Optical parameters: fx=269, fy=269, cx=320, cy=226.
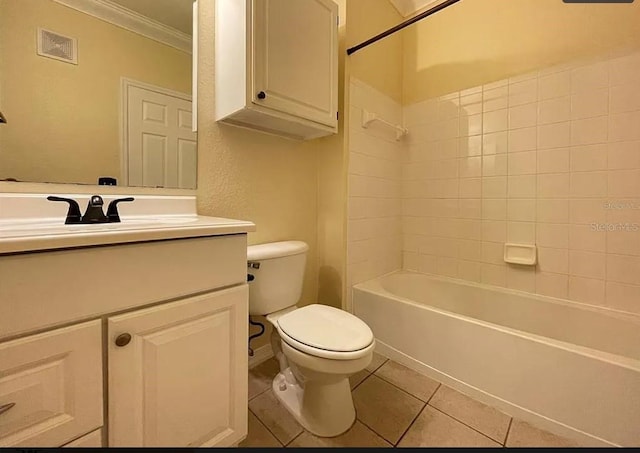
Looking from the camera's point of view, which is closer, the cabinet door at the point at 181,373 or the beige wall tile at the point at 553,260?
the cabinet door at the point at 181,373

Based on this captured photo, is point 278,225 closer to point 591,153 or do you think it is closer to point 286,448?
point 286,448

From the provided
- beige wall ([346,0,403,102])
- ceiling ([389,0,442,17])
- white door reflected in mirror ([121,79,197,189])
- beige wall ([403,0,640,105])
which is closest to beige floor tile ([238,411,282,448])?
white door reflected in mirror ([121,79,197,189])

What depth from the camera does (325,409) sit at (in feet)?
3.52

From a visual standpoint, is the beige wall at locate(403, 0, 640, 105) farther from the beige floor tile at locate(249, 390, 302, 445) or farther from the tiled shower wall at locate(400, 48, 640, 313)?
the beige floor tile at locate(249, 390, 302, 445)

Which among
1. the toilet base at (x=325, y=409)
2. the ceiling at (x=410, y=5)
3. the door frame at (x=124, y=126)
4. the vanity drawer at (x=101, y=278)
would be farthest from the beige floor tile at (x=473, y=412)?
the ceiling at (x=410, y=5)

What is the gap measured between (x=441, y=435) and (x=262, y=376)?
863 millimetres

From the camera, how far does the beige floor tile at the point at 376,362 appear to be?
1502 mm

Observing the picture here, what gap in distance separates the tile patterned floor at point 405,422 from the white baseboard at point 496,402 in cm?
2

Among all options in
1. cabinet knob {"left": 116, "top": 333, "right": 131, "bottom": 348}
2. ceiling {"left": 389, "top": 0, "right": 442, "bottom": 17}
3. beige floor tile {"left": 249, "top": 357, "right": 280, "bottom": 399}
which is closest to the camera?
cabinet knob {"left": 116, "top": 333, "right": 131, "bottom": 348}

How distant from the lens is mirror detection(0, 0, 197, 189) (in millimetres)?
894

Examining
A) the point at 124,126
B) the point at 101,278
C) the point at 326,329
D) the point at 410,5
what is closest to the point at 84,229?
the point at 101,278

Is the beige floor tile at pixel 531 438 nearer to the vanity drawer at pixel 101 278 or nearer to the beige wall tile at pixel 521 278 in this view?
the beige wall tile at pixel 521 278

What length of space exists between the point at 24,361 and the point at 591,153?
7.49 ft

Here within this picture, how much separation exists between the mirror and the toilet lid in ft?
2.54
